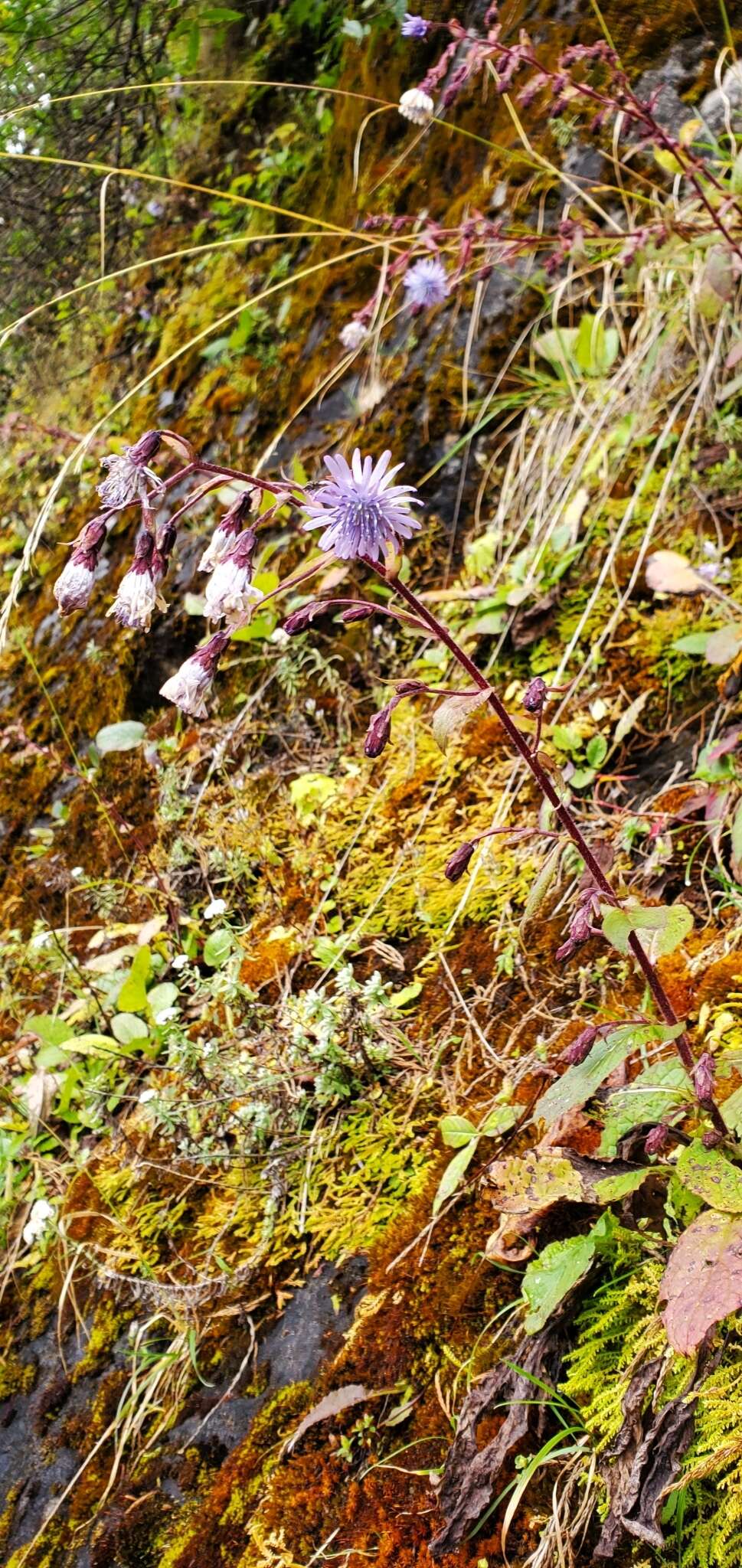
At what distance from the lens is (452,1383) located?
4.27ft

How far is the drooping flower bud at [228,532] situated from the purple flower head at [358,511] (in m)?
0.09

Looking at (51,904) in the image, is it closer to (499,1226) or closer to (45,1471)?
(45,1471)

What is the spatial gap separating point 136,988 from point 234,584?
1.52 m

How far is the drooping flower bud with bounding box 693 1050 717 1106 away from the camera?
41.6 inches

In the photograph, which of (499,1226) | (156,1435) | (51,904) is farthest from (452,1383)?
(51,904)

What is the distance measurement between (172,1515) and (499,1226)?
0.73 m

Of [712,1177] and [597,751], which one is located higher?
[712,1177]

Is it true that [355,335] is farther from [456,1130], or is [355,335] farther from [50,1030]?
[456,1130]

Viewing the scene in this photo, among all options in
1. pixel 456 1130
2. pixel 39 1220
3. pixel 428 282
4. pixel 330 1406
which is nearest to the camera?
pixel 330 1406

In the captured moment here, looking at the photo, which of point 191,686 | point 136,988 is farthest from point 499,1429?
point 136,988

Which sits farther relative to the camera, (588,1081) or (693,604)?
(693,604)

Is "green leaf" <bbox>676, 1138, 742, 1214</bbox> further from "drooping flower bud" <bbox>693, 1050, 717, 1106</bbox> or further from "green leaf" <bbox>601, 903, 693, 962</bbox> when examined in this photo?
"green leaf" <bbox>601, 903, 693, 962</bbox>

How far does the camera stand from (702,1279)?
0.96 meters

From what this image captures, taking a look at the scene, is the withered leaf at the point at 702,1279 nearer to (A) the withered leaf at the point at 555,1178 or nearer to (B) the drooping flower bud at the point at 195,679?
(A) the withered leaf at the point at 555,1178
